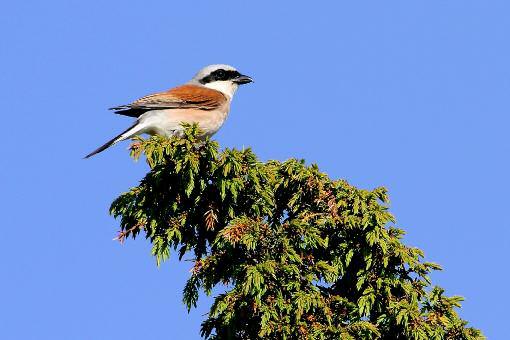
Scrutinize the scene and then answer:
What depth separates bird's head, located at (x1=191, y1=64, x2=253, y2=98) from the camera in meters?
8.53

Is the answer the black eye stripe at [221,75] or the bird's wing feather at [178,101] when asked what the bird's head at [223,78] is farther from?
Answer: the bird's wing feather at [178,101]

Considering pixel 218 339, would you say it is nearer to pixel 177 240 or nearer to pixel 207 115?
pixel 177 240

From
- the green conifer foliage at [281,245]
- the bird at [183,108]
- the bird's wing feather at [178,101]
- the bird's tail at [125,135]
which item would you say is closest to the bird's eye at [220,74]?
the bird at [183,108]

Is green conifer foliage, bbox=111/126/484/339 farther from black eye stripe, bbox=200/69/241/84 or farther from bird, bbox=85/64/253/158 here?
black eye stripe, bbox=200/69/241/84

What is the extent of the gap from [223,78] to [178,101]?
1.12 metres

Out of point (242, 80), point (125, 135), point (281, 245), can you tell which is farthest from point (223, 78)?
point (281, 245)

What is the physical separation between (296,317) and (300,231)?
53 cm

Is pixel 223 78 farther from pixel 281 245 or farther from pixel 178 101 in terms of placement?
pixel 281 245

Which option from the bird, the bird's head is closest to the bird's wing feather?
the bird

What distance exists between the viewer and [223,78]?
28.1 feet

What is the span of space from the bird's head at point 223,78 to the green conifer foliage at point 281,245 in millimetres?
3824

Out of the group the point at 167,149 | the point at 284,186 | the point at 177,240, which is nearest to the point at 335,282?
the point at 284,186

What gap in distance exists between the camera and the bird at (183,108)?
283 inches

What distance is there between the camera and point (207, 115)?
769 centimetres
